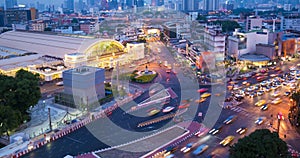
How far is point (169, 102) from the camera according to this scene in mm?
15023

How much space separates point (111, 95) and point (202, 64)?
329 inches

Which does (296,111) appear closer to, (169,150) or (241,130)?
(241,130)

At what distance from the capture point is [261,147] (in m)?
7.19

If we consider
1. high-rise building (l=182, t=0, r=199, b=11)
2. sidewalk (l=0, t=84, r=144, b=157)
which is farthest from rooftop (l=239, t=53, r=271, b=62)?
high-rise building (l=182, t=0, r=199, b=11)

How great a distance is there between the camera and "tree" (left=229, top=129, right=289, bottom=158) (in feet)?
23.5

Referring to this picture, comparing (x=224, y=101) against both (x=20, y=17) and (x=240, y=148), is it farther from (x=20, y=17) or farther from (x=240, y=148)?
(x=20, y=17)

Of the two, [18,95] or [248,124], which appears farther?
[248,124]

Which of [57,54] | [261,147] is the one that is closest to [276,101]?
[261,147]

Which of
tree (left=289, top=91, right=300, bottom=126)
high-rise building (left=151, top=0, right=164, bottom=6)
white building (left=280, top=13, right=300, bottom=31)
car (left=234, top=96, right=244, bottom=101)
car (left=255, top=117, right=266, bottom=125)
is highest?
high-rise building (left=151, top=0, right=164, bottom=6)

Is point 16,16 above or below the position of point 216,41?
above

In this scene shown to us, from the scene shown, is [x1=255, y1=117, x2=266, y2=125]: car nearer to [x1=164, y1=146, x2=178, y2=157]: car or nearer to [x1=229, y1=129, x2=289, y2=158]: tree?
[x1=164, y1=146, x2=178, y2=157]: car

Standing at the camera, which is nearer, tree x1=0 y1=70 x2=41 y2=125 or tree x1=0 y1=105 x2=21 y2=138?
tree x1=0 y1=105 x2=21 y2=138

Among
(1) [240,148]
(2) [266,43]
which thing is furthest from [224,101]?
(2) [266,43]

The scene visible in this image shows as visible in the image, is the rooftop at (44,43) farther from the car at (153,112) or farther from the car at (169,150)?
the car at (169,150)
